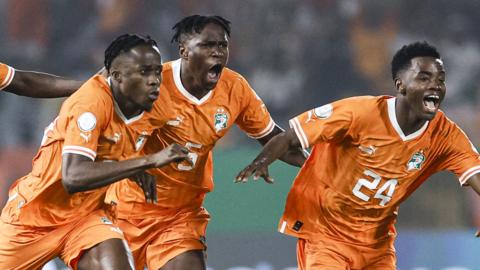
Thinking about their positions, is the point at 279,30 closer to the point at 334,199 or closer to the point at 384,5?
the point at 384,5

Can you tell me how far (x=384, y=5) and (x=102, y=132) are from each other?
17.8 feet

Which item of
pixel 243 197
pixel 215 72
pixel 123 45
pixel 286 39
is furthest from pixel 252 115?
pixel 286 39

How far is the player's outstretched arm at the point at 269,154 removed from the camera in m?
5.80

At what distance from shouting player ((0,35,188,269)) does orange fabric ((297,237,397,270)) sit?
1.09 m

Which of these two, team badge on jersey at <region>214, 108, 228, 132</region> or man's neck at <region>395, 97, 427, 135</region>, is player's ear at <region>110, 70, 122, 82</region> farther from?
man's neck at <region>395, 97, 427, 135</region>

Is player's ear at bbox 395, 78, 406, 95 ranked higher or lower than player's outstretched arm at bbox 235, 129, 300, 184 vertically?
higher

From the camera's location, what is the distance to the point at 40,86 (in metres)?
6.23

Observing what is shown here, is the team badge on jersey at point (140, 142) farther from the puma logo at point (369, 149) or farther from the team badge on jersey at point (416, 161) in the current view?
the team badge on jersey at point (416, 161)

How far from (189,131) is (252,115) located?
0.48 m

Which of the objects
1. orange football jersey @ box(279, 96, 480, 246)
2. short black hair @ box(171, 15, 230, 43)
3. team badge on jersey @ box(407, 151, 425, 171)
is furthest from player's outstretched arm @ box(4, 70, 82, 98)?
team badge on jersey @ box(407, 151, 425, 171)

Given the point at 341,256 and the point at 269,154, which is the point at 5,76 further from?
the point at 341,256

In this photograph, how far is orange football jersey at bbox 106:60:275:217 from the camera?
620 cm

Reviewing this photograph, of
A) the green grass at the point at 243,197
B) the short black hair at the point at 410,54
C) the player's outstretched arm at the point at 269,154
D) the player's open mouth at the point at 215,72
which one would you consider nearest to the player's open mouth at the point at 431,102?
the short black hair at the point at 410,54

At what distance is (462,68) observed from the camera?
10.2m
